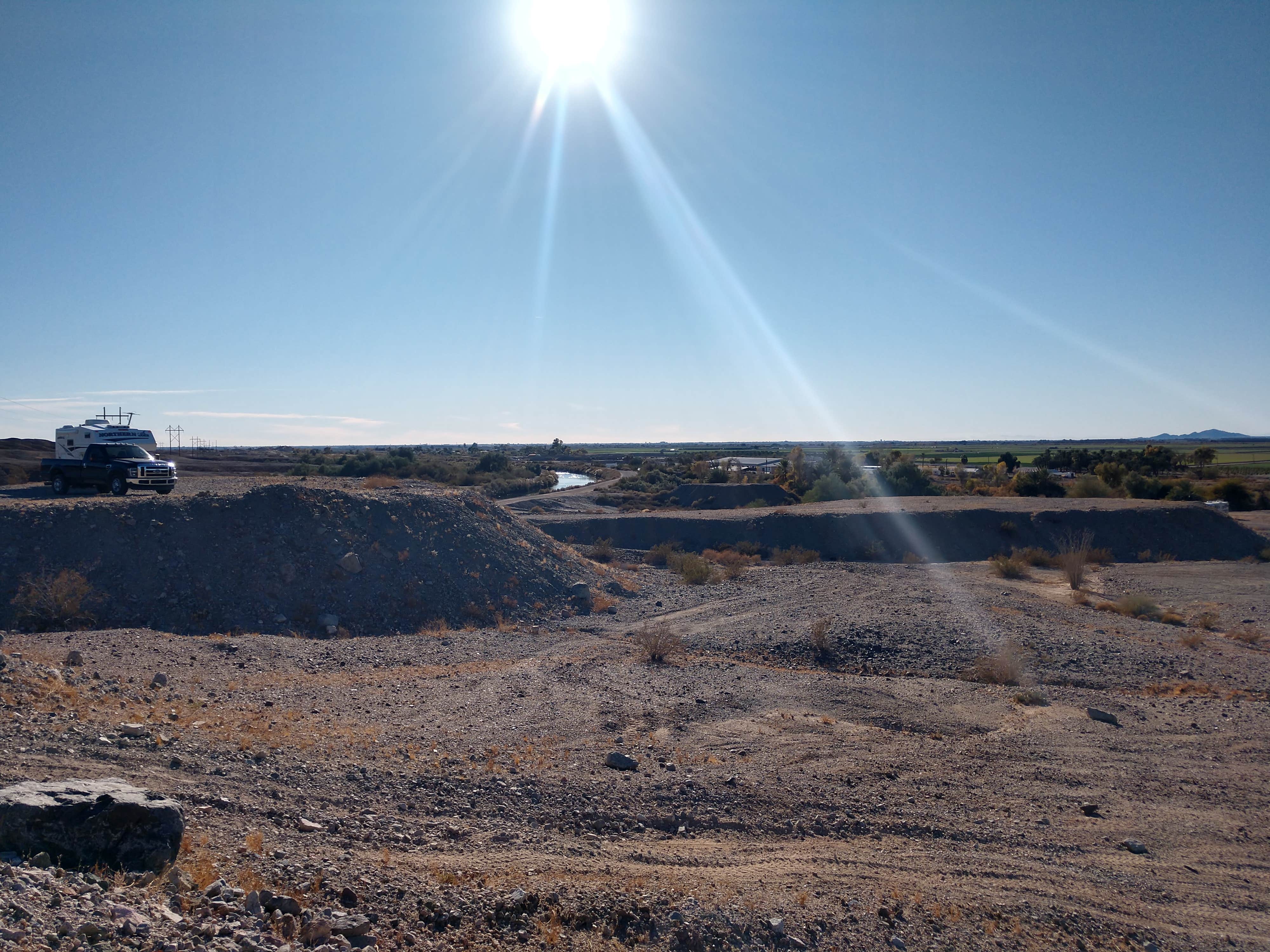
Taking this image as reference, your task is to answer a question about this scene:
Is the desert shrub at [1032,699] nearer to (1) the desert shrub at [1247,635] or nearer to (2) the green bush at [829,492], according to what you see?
(1) the desert shrub at [1247,635]

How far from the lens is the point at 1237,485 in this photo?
51.1 metres

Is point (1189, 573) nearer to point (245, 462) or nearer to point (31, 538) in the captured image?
point (31, 538)

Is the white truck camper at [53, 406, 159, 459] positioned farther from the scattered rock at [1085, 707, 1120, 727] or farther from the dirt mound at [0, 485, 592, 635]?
the scattered rock at [1085, 707, 1120, 727]

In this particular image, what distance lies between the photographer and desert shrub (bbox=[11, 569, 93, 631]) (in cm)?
1563

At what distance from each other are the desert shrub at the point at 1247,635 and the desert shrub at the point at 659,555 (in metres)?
18.1

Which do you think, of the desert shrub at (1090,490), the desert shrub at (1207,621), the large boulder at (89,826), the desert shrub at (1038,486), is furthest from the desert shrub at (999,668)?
the desert shrub at (1038,486)

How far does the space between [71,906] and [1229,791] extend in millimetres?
10513

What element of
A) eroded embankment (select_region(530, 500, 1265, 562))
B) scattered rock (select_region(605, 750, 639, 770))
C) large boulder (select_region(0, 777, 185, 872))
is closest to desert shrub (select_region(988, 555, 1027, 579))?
eroded embankment (select_region(530, 500, 1265, 562))

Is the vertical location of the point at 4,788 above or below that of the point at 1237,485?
below

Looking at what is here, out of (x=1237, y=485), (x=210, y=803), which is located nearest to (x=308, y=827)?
(x=210, y=803)

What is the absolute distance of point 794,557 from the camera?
1308 inches

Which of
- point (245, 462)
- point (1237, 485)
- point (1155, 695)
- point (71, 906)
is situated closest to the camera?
point (71, 906)

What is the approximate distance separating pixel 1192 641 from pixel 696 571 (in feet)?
46.2

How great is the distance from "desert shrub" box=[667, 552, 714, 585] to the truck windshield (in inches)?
695
